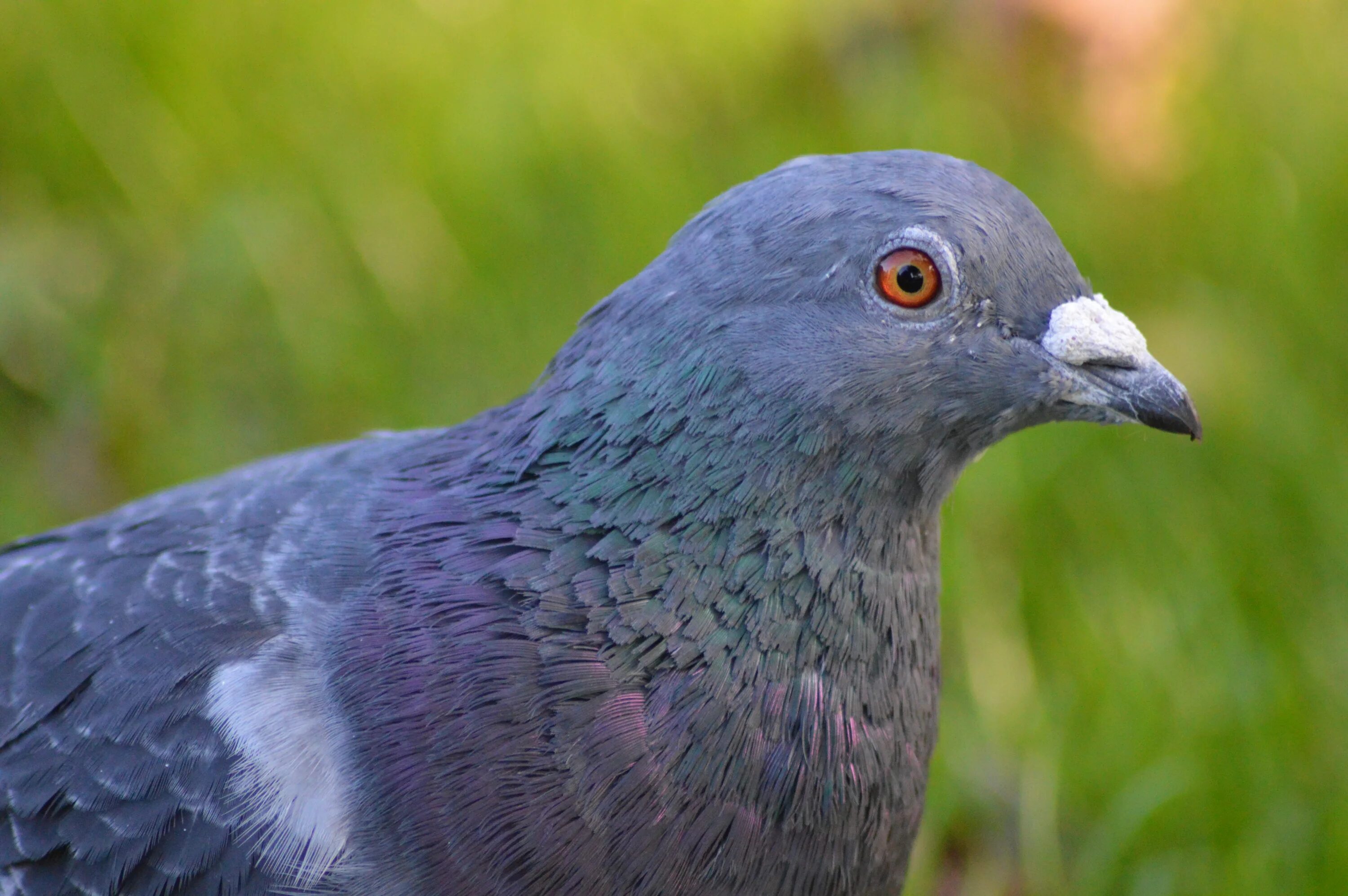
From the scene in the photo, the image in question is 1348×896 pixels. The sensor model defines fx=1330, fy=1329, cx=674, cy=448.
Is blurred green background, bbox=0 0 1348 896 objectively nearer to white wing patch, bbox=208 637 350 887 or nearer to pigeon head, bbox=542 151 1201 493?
pigeon head, bbox=542 151 1201 493

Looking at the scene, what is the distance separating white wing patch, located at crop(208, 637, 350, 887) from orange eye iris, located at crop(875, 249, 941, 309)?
1.23m

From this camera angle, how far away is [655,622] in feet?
7.65

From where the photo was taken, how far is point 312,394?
507 centimetres

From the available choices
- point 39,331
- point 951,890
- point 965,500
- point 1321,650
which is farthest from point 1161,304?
point 39,331

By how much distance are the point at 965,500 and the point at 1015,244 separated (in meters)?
2.35

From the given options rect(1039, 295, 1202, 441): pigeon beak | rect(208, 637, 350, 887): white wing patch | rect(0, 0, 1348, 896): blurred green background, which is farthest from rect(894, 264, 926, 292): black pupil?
rect(0, 0, 1348, 896): blurred green background

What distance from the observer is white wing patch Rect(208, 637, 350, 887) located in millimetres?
2279

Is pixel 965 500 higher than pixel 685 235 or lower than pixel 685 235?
higher

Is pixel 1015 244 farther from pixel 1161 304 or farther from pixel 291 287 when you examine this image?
pixel 291 287

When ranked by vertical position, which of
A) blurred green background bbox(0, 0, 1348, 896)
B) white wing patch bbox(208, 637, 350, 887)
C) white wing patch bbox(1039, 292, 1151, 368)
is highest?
blurred green background bbox(0, 0, 1348, 896)

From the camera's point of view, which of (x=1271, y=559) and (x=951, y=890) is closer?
(x=951, y=890)

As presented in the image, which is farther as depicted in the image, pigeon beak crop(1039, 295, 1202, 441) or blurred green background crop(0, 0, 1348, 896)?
blurred green background crop(0, 0, 1348, 896)

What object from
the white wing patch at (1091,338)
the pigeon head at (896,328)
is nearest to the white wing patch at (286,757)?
the pigeon head at (896,328)

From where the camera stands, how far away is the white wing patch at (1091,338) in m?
2.34
